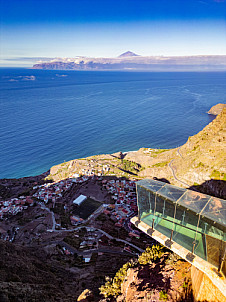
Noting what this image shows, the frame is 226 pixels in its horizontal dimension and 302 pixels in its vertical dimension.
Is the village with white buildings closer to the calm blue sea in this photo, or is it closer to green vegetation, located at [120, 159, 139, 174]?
green vegetation, located at [120, 159, 139, 174]

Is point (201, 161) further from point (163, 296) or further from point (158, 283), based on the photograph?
point (163, 296)

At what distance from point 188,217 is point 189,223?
31 centimetres

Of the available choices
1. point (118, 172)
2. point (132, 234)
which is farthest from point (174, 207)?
point (118, 172)

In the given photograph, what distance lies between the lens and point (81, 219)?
32688mm

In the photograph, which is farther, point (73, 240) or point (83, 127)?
point (83, 127)

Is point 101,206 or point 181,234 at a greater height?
point 181,234

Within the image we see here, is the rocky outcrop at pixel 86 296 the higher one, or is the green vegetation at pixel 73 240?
the rocky outcrop at pixel 86 296

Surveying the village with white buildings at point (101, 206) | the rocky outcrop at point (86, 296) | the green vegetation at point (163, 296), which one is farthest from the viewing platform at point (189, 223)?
the village with white buildings at point (101, 206)

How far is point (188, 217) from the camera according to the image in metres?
9.17

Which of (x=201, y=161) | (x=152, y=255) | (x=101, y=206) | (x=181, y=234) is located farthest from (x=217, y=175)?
(x=181, y=234)

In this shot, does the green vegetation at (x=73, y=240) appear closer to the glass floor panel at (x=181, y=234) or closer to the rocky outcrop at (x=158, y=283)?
the rocky outcrop at (x=158, y=283)

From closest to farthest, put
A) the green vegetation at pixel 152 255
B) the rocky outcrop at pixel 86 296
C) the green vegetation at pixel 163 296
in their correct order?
the green vegetation at pixel 163 296, the green vegetation at pixel 152 255, the rocky outcrop at pixel 86 296

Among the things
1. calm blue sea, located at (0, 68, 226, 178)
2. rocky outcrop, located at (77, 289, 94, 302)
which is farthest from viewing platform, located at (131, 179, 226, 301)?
calm blue sea, located at (0, 68, 226, 178)

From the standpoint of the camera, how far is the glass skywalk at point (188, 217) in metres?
8.34
